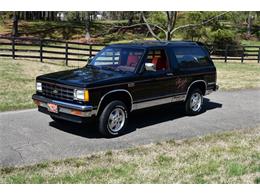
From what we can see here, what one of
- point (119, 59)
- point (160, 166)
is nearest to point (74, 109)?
point (119, 59)

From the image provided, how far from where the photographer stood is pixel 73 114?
668 centimetres

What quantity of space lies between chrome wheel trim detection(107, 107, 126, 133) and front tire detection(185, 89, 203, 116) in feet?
7.65

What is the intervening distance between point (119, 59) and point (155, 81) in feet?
2.93

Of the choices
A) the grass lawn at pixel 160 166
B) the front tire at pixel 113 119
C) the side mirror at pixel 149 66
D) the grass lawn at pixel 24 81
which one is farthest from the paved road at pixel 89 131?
the grass lawn at pixel 24 81

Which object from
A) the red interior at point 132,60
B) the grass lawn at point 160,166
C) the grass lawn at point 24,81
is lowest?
the grass lawn at point 160,166

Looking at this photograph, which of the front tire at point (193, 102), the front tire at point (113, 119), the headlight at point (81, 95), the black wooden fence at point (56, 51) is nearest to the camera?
the headlight at point (81, 95)

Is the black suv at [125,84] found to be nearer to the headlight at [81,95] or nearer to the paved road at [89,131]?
the headlight at [81,95]

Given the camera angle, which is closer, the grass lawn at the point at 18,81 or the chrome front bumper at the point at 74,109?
the chrome front bumper at the point at 74,109

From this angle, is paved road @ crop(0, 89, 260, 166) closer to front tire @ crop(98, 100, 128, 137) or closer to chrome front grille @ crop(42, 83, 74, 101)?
front tire @ crop(98, 100, 128, 137)

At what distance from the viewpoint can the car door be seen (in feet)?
24.8

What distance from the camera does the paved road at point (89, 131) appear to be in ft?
20.1

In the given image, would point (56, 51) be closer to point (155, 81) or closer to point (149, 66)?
point (155, 81)

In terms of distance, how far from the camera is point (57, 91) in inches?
276

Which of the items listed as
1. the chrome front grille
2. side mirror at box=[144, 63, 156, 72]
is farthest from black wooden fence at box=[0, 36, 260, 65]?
side mirror at box=[144, 63, 156, 72]
